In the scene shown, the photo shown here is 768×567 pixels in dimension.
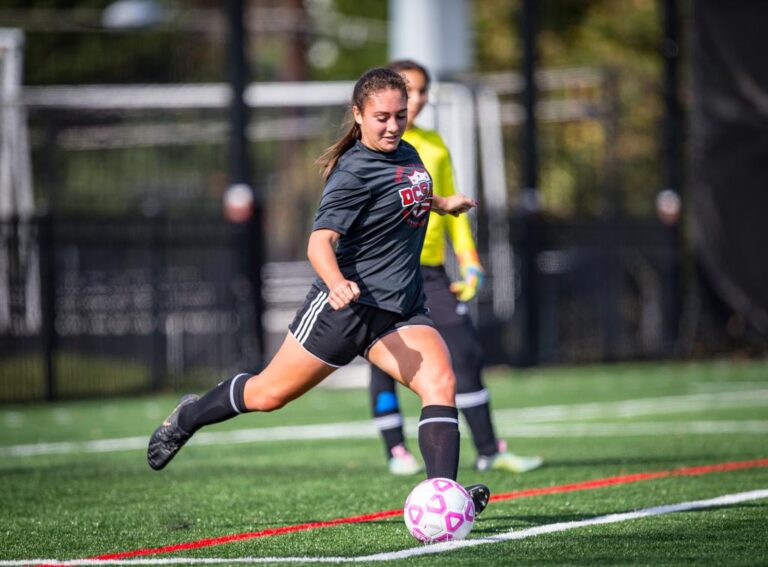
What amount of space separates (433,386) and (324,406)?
8679mm

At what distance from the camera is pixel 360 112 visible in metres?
6.40

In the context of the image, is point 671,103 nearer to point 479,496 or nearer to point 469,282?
point 469,282

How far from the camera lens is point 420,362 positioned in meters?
6.33

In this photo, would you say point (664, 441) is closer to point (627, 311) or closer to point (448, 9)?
point (448, 9)

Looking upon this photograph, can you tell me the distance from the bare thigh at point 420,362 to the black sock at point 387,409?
99.9 inches

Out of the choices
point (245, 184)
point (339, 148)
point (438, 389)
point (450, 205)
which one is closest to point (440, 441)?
point (438, 389)

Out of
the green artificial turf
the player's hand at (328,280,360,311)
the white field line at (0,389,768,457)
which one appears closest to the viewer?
the player's hand at (328,280,360,311)

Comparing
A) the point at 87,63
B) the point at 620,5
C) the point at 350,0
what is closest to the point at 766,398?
the point at 87,63

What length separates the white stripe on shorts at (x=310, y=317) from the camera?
6.39m


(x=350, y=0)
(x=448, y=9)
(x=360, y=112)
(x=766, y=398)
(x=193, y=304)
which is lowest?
(x=766, y=398)

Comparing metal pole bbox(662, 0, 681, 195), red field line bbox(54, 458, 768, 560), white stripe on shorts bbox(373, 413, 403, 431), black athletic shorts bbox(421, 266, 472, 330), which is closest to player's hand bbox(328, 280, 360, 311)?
red field line bbox(54, 458, 768, 560)

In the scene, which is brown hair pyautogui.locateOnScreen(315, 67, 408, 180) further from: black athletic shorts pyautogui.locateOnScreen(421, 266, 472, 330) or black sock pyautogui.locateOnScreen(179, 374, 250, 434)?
black athletic shorts pyautogui.locateOnScreen(421, 266, 472, 330)

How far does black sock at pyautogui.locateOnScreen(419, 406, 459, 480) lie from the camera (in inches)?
244

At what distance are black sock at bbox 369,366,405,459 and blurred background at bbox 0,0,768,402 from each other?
4.83 meters
